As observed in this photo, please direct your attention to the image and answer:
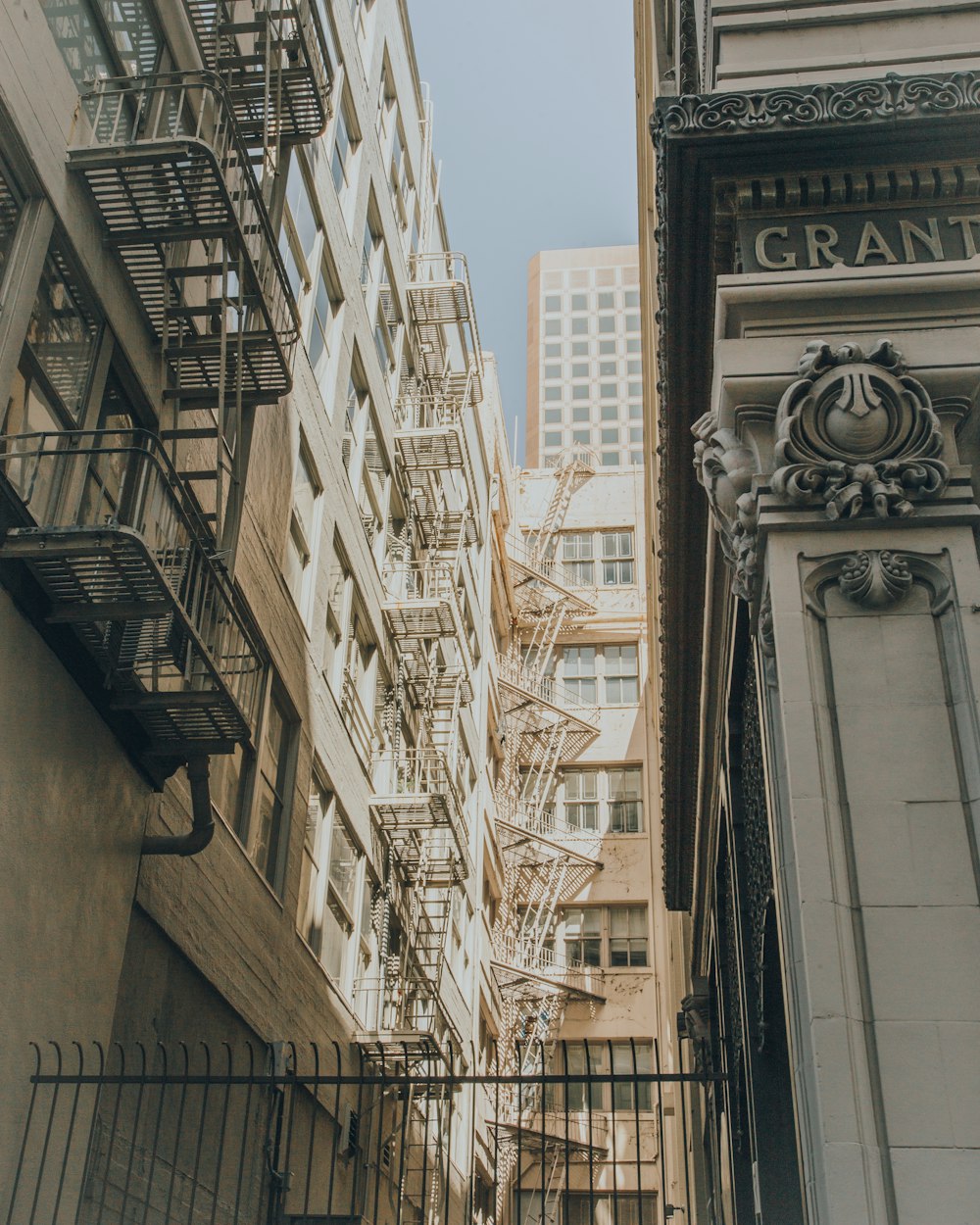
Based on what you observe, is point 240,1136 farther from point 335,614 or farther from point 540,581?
point 540,581

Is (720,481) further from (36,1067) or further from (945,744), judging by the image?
(36,1067)

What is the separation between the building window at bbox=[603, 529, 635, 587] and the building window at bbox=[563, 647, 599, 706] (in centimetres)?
327

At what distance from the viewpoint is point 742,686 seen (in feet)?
42.2

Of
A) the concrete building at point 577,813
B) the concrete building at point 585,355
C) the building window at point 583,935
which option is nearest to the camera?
the concrete building at point 577,813

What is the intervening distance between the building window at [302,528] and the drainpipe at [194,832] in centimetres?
770

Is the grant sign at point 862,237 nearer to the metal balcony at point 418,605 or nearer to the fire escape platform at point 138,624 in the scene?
the fire escape platform at point 138,624

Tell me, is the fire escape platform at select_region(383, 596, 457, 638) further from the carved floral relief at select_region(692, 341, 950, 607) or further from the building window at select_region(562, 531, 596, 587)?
the building window at select_region(562, 531, 596, 587)

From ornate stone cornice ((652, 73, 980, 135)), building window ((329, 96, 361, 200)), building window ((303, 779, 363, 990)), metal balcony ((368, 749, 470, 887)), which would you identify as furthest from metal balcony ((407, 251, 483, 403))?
ornate stone cornice ((652, 73, 980, 135))

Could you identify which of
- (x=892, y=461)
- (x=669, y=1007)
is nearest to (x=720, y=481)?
(x=892, y=461)

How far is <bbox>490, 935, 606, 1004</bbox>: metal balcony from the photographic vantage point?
147ft

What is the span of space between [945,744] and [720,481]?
232 centimetres

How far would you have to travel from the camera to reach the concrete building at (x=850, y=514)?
7.06 meters

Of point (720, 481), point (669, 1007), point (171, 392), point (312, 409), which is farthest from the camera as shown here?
point (669, 1007)

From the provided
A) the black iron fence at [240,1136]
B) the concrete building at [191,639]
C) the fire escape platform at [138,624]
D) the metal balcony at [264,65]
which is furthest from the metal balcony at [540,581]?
the fire escape platform at [138,624]
